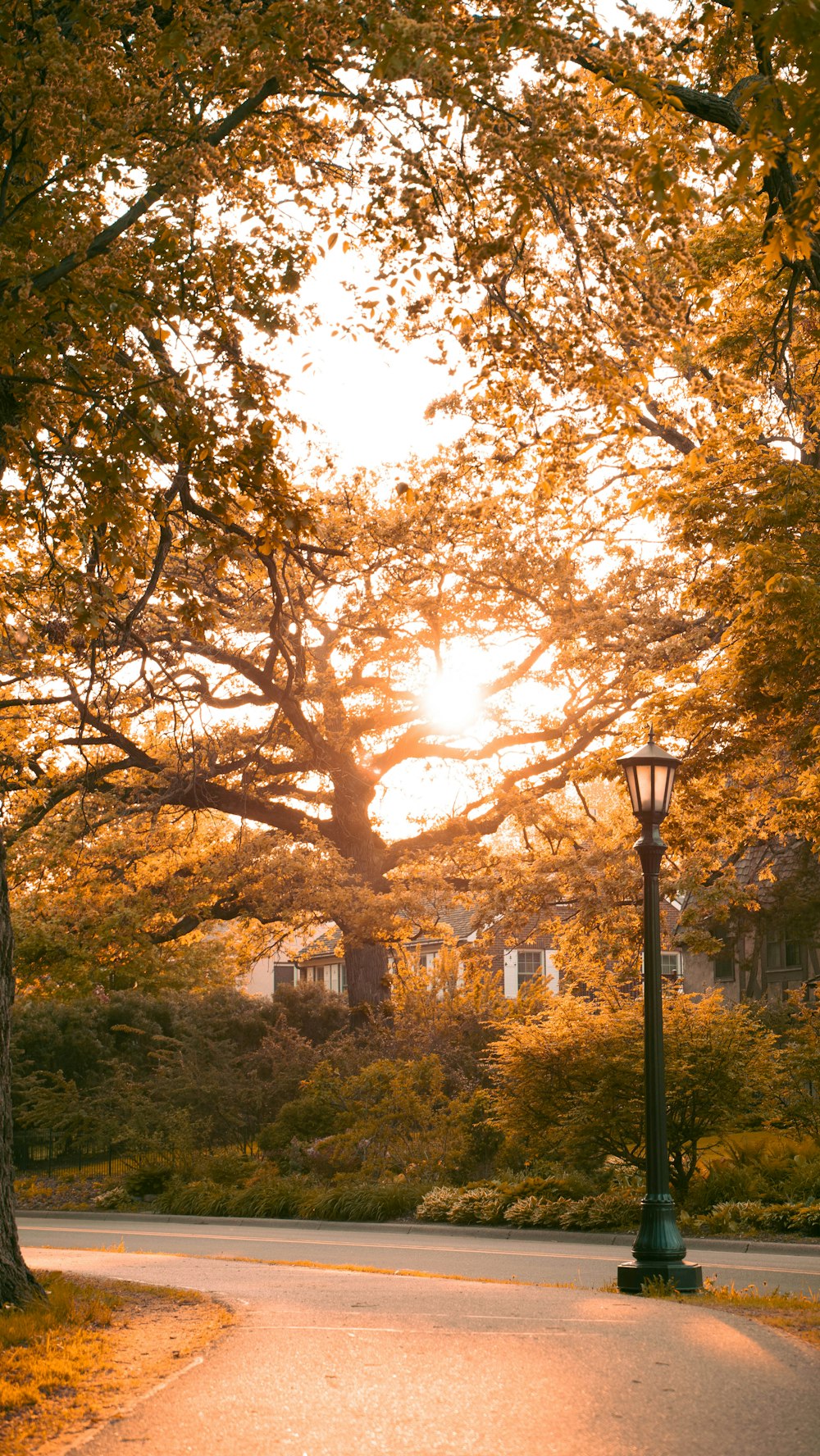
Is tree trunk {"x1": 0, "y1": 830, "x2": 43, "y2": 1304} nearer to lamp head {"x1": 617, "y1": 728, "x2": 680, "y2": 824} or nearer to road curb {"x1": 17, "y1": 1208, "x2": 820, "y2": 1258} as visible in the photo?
lamp head {"x1": 617, "y1": 728, "x2": 680, "y2": 824}

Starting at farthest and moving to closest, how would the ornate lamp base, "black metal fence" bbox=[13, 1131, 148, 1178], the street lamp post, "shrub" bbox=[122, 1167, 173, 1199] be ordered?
1. "black metal fence" bbox=[13, 1131, 148, 1178]
2. "shrub" bbox=[122, 1167, 173, 1199]
3. the street lamp post
4. the ornate lamp base

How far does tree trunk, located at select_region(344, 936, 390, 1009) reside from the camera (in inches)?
1115

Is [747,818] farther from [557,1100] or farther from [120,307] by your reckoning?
[120,307]

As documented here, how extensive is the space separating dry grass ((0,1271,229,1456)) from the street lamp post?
3.35 metres

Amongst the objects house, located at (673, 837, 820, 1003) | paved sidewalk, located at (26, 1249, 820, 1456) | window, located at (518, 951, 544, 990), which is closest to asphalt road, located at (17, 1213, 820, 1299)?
paved sidewalk, located at (26, 1249, 820, 1456)

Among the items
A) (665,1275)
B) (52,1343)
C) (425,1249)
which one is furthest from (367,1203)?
(52,1343)

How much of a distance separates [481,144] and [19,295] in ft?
9.82

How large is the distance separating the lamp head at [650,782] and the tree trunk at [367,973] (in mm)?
17234

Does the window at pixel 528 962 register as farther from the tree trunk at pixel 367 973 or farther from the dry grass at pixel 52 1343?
the dry grass at pixel 52 1343

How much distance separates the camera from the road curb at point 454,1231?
46.8ft

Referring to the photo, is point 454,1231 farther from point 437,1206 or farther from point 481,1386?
point 481,1386

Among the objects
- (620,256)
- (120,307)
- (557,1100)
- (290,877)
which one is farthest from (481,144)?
(290,877)

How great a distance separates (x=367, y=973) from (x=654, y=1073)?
59.5ft

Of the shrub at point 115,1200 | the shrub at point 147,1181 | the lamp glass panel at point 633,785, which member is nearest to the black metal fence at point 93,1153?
the shrub at point 147,1181
